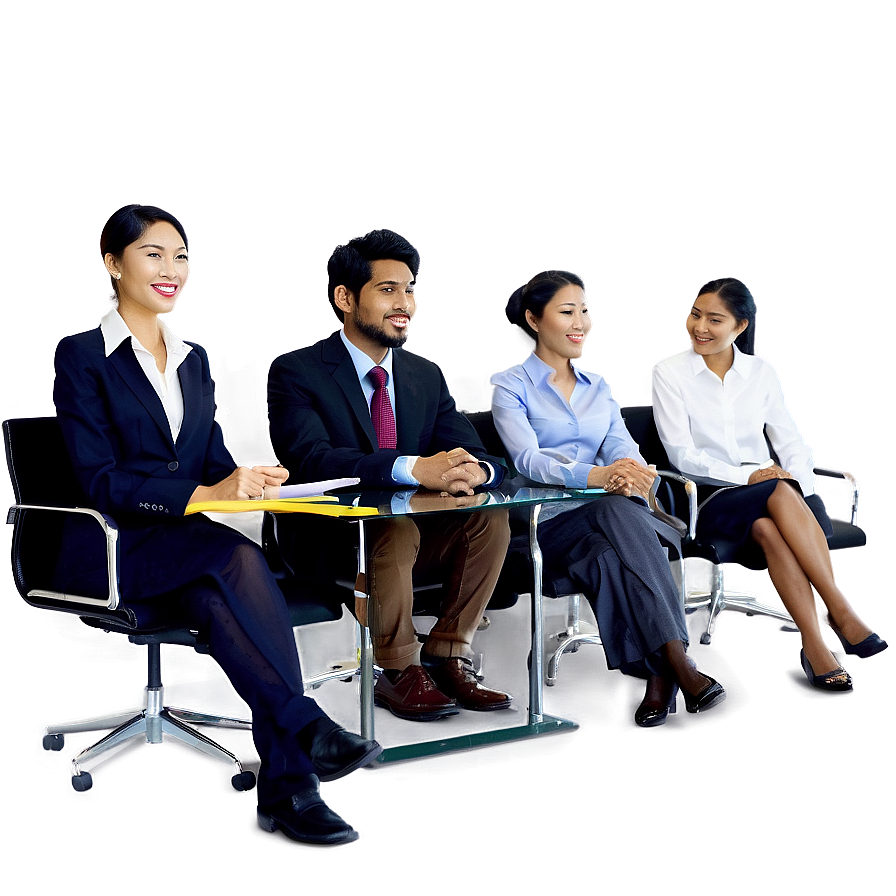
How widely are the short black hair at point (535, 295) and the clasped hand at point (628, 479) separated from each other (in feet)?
2.88

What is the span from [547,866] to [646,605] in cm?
104

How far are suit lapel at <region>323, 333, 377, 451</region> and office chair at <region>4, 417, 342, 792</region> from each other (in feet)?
2.46

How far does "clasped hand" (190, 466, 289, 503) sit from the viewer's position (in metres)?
3.13

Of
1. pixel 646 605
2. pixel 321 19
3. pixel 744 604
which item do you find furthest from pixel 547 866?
pixel 321 19

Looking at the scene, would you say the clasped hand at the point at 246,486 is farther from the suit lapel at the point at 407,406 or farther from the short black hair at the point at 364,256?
the short black hair at the point at 364,256

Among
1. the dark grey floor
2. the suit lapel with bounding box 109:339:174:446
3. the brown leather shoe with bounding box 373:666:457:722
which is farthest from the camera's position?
the brown leather shoe with bounding box 373:666:457:722

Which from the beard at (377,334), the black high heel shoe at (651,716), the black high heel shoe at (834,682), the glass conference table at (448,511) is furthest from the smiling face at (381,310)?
the black high heel shoe at (834,682)

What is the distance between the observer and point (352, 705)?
3939 mm

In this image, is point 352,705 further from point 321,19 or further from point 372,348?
point 321,19

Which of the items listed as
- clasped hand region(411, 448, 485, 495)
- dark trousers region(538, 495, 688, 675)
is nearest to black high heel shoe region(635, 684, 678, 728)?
dark trousers region(538, 495, 688, 675)

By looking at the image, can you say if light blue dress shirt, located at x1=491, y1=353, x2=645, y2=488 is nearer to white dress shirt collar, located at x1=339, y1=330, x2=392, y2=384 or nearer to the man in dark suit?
the man in dark suit

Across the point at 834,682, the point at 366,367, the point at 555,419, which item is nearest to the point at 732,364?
the point at 555,419

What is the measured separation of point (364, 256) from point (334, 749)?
1.92 m

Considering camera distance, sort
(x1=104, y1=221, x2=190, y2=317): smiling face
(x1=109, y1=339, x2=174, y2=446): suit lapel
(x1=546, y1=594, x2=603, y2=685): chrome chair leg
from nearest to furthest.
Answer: (x1=109, y1=339, x2=174, y2=446): suit lapel → (x1=104, y1=221, x2=190, y2=317): smiling face → (x1=546, y1=594, x2=603, y2=685): chrome chair leg
